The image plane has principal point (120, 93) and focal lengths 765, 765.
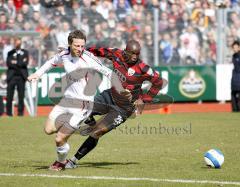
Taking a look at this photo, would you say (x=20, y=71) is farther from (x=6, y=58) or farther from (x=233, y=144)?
(x=233, y=144)

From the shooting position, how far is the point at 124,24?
25.3m

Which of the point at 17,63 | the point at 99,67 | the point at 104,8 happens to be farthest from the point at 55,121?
the point at 104,8

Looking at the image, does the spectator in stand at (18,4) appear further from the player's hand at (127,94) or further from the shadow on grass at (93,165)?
the player's hand at (127,94)

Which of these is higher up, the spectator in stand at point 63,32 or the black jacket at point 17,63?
the spectator in stand at point 63,32

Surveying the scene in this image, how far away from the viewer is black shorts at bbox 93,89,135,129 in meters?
11.8

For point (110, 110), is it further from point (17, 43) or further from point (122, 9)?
point (122, 9)

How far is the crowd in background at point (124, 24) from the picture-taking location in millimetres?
24438

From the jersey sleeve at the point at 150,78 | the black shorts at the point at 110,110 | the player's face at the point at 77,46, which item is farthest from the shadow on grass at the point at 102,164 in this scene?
the player's face at the point at 77,46

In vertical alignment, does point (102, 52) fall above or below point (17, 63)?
above

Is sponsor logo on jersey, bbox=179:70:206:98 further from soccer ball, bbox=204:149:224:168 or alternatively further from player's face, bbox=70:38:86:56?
player's face, bbox=70:38:86:56

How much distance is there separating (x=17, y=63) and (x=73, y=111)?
37.3ft

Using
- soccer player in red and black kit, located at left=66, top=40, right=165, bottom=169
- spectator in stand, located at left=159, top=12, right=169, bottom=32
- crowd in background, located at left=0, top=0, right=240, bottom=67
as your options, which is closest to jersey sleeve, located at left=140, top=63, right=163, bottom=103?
soccer player in red and black kit, located at left=66, top=40, right=165, bottom=169

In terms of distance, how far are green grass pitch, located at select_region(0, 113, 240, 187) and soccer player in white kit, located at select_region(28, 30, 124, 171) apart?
0.43 metres

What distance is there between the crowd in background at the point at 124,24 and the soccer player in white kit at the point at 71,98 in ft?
41.5
